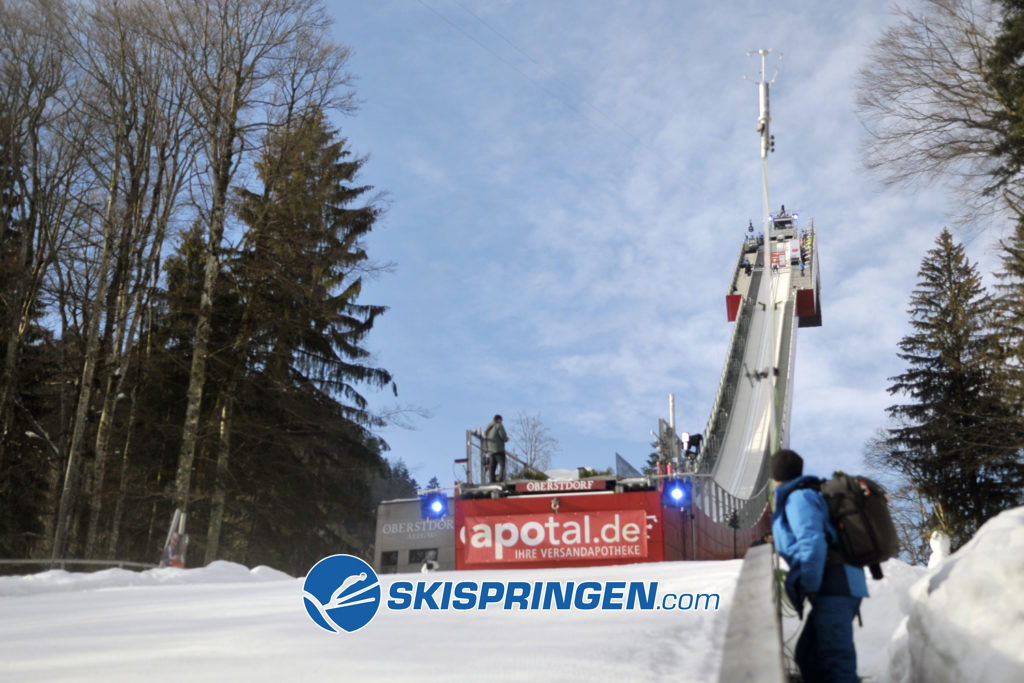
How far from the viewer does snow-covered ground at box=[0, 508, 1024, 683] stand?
4.25m

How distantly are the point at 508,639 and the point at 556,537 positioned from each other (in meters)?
10.3

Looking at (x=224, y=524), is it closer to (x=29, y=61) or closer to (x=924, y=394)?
(x=29, y=61)

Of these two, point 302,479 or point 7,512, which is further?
Answer: point 302,479

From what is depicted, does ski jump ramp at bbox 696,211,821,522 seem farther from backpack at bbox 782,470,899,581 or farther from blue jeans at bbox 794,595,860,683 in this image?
blue jeans at bbox 794,595,860,683

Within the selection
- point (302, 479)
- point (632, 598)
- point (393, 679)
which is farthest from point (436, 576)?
point (302, 479)

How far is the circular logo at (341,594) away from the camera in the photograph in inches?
259

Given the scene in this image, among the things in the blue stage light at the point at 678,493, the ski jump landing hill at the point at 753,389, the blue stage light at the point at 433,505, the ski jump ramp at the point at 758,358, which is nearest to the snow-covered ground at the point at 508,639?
the blue stage light at the point at 678,493

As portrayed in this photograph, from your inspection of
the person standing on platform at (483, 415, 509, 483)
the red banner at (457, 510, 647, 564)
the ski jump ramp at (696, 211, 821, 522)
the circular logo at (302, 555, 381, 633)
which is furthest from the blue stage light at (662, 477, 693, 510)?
the circular logo at (302, 555, 381, 633)

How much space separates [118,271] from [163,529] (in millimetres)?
9799

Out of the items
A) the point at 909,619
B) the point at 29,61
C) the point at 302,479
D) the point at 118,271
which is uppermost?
the point at 29,61

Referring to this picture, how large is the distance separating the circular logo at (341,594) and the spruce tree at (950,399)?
89.6 ft

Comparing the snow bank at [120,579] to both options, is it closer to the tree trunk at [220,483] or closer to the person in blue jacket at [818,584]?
the person in blue jacket at [818,584]

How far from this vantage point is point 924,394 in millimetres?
37750

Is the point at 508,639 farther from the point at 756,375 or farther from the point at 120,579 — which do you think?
the point at 756,375
